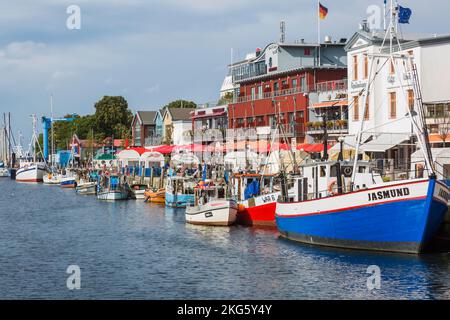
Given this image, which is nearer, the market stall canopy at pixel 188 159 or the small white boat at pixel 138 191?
the market stall canopy at pixel 188 159

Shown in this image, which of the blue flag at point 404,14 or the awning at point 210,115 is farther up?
the blue flag at point 404,14

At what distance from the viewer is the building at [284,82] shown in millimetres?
89625

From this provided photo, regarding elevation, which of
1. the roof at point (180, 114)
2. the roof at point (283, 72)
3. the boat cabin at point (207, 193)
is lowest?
the boat cabin at point (207, 193)

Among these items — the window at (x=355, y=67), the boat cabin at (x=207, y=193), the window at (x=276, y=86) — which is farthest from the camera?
the window at (x=276, y=86)

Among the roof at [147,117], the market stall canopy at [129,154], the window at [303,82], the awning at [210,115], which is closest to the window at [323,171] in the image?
the window at [303,82]

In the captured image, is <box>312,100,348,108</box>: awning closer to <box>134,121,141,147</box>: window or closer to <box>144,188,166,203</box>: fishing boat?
<box>144,188,166,203</box>: fishing boat

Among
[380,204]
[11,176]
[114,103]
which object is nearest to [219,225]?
[380,204]

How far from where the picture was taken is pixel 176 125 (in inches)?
5463

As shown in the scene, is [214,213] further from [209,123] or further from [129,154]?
[209,123]

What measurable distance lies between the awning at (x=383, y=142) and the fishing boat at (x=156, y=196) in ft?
88.2

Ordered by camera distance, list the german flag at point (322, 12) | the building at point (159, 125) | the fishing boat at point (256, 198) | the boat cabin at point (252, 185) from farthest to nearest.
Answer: the building at point (159, 125)
the german flag at point (322, 12)
the boat cabin at point (252, 185)
the fishing boat at point (256, 198)

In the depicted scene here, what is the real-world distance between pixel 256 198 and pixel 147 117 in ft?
340

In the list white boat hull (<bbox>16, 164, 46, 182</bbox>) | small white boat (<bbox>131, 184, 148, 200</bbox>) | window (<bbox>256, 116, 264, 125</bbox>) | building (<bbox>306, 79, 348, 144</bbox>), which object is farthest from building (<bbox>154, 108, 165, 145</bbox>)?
building (<bbox>306, 79, 348, 144</bbox>)

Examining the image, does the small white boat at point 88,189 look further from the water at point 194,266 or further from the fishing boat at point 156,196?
the water at point 194,266
